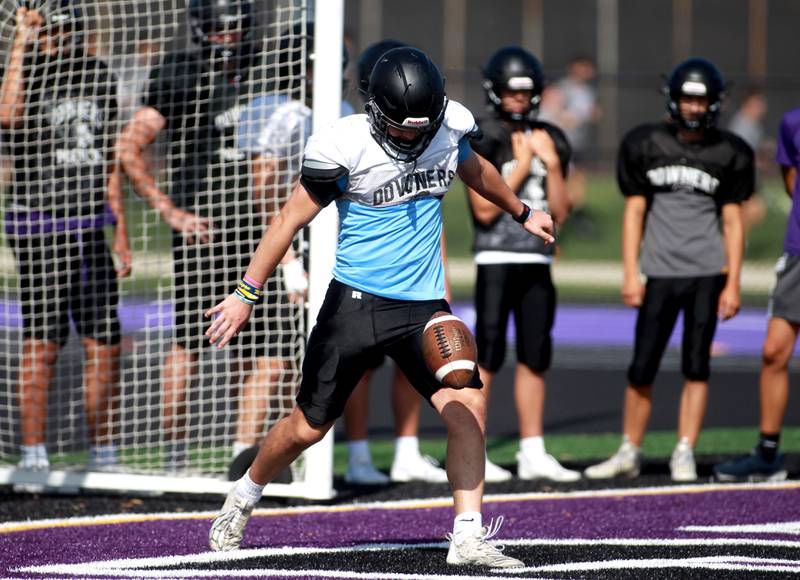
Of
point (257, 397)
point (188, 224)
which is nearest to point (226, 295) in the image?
point (188, 224)

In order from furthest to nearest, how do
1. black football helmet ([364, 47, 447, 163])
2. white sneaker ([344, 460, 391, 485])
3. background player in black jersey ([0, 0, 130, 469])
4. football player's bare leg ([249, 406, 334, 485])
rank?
white sneaker ([344, 460, 391, 485]), background player in black jersey ([0, 0, 130, 469]), football player's bare leg ([249, 406, 334, 485]), black football helmet ([364, 47, 447, 163])

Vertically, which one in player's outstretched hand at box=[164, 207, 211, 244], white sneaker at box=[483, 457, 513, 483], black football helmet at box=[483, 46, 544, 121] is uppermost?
black football helmet at box=[483, 46, 544, 121]

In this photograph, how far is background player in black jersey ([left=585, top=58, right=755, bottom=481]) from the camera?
7.37m

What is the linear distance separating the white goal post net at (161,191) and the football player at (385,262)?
174 cm

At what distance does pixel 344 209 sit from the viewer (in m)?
5.05

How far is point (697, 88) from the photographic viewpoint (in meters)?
7.30

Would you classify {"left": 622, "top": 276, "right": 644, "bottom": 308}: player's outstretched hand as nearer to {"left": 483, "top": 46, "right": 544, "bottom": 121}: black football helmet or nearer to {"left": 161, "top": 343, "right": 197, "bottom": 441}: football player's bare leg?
{"left": 483, "top": 46, "right": 544, "bottom": 121}: black football helmet

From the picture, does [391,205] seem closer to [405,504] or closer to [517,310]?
[405,504]

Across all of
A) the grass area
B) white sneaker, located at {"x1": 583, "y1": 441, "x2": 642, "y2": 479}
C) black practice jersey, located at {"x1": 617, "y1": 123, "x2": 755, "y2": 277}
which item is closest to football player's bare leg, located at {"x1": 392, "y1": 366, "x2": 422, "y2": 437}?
the grass area

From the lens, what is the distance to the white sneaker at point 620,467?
24.1 feet

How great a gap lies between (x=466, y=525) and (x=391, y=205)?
3.89 feet

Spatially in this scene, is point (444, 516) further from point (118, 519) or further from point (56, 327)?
point (56, 327)

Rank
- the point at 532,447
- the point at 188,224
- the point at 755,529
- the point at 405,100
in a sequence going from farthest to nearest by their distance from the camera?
the point at 532,447, the point at 188,224, the point at 755,529, the point at 405,100

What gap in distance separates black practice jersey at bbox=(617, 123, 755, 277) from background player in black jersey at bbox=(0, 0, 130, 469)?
282cm
